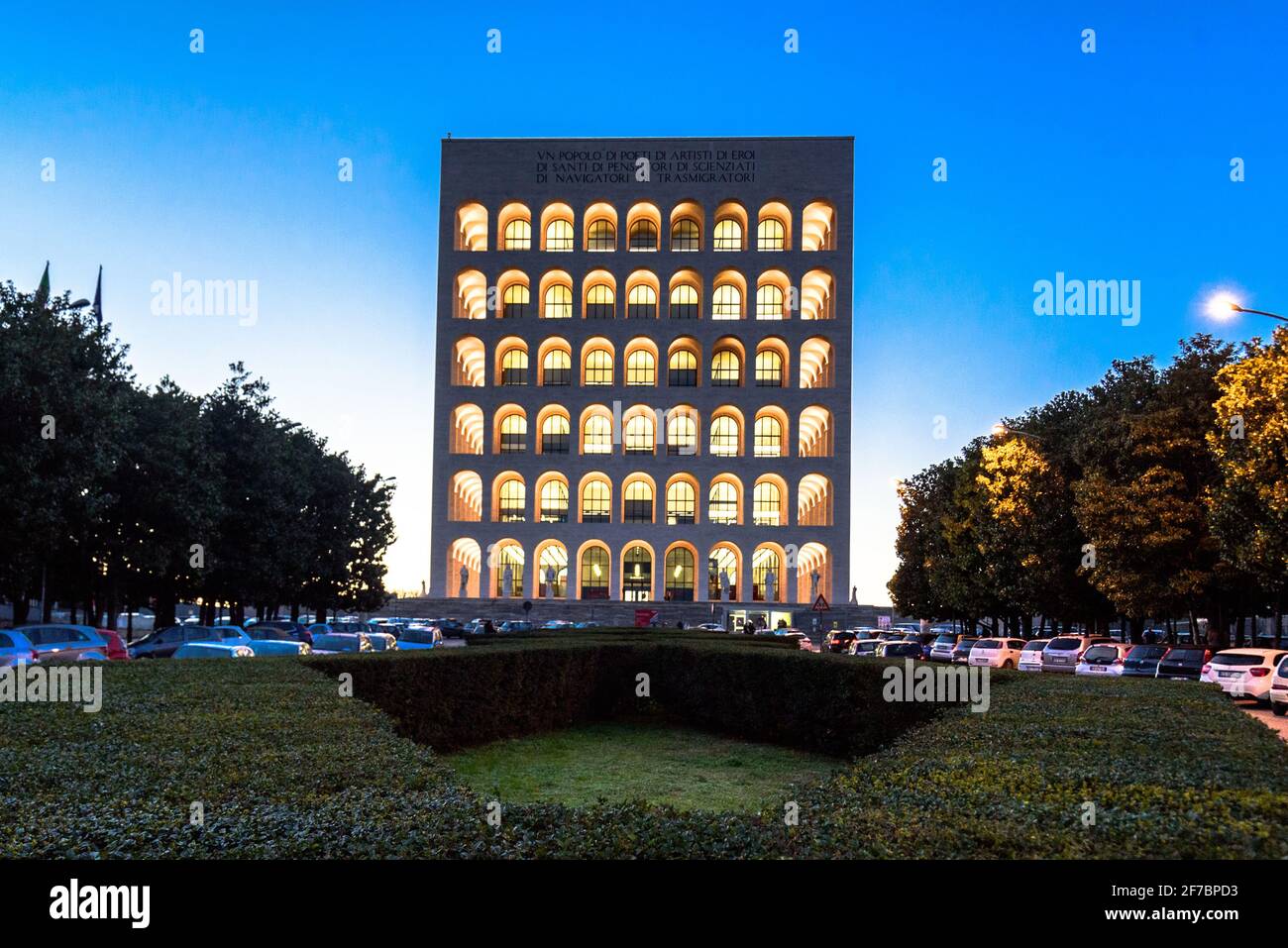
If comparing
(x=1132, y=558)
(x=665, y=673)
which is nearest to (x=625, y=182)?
→ (x=1132, y=558)

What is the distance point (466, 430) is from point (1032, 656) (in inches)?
2487

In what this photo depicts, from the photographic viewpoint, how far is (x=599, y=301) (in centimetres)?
8219

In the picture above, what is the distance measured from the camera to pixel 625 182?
268ft

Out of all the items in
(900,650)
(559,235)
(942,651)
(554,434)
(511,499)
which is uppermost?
(559,235)

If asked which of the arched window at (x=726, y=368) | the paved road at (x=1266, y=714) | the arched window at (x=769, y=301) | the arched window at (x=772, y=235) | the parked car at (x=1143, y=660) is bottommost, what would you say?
the paved road at (x=1266, y=714)

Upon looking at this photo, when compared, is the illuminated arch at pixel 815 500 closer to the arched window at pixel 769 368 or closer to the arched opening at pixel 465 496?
the arched window at pixel 769 368

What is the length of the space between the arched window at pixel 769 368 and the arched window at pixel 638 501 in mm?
13139

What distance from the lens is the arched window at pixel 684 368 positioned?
8106 cm

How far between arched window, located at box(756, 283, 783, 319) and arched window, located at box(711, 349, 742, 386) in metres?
4.05

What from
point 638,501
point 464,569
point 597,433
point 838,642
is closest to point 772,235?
point 597,433

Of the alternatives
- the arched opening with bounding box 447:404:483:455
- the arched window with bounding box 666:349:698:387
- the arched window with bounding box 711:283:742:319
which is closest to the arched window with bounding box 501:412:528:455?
the arched opening with bounding box 447:404:483:455

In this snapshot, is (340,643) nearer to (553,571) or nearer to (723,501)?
(553,571)

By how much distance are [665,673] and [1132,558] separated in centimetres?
1766

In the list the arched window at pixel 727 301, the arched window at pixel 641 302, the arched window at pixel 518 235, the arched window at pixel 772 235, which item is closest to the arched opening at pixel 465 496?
the arched window at pixel 641 302
